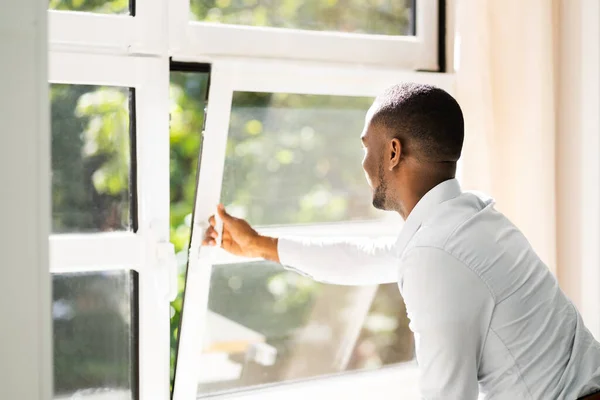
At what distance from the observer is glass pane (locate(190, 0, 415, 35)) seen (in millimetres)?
1864

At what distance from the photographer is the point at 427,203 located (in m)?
1.62

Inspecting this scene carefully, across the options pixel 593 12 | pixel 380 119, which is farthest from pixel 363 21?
pixel 593 12

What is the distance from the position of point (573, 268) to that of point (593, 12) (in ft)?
2.57

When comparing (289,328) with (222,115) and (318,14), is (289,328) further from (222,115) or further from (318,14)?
(318,14)

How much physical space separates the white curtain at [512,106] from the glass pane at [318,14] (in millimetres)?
200

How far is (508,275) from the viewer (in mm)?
1498

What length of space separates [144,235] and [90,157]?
0.23 m

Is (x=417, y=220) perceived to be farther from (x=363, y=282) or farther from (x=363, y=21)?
(x=363, y=21)

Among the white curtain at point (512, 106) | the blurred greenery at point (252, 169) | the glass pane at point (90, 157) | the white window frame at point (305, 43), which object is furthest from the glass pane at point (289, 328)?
the white window frame at point (305, 43)

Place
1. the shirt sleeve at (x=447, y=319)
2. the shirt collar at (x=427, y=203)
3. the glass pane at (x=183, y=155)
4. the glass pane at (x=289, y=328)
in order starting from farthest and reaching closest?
the glass pane at (x=289, y=328) → the glass pane at (x=183, y=155) → the shirt collar at (x=427, y=203) → the shirt sleeve at (x=447, y=319)

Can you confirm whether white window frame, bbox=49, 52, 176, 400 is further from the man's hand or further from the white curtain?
the white curtain

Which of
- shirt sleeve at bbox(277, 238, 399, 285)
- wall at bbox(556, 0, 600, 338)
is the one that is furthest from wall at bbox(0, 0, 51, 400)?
wall at bbox(556, 0, 600, 338)

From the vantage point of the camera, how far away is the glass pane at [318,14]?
186cm

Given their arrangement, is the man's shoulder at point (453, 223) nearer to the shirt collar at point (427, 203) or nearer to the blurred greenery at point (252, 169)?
the shirt collar at point (427, 203)
